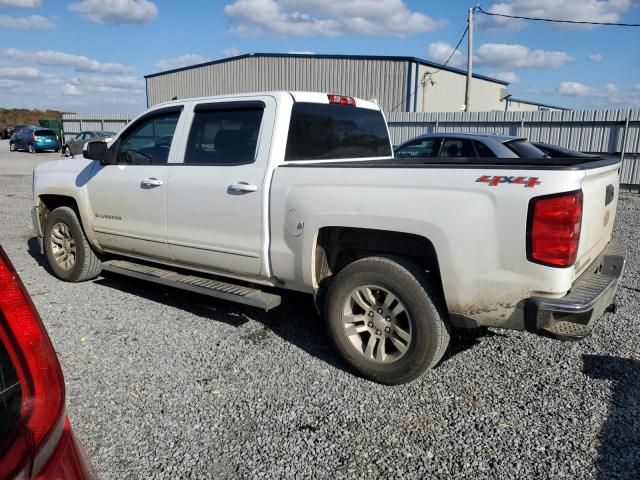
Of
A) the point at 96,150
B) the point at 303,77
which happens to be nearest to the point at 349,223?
the point at 96,150

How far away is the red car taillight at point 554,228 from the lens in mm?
2924

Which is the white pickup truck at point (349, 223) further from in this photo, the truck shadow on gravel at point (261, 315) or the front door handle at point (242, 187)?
the truck shadow on gravel at point (261, 315)

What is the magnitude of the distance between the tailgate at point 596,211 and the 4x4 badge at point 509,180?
1.11 ft

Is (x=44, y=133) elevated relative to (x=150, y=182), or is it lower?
lower

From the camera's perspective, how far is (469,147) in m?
9.35

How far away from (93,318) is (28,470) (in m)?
3.92

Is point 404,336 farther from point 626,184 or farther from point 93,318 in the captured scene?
point 626,184

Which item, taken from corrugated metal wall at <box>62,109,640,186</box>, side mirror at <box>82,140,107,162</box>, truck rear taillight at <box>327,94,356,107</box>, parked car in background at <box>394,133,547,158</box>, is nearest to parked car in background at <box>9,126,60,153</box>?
corrugated metal wall at <box>62,109,640,186</box>

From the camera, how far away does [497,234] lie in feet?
10.1

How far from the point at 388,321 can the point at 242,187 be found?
60.0 inches

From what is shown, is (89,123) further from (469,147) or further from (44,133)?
(469,147)

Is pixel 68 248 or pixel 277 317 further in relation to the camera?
pixel 68 248

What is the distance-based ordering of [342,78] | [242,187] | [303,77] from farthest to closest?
[303,77] → [342,78] → [242,187]

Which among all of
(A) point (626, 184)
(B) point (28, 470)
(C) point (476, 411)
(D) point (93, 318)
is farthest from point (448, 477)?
(A) point (626, 184)
